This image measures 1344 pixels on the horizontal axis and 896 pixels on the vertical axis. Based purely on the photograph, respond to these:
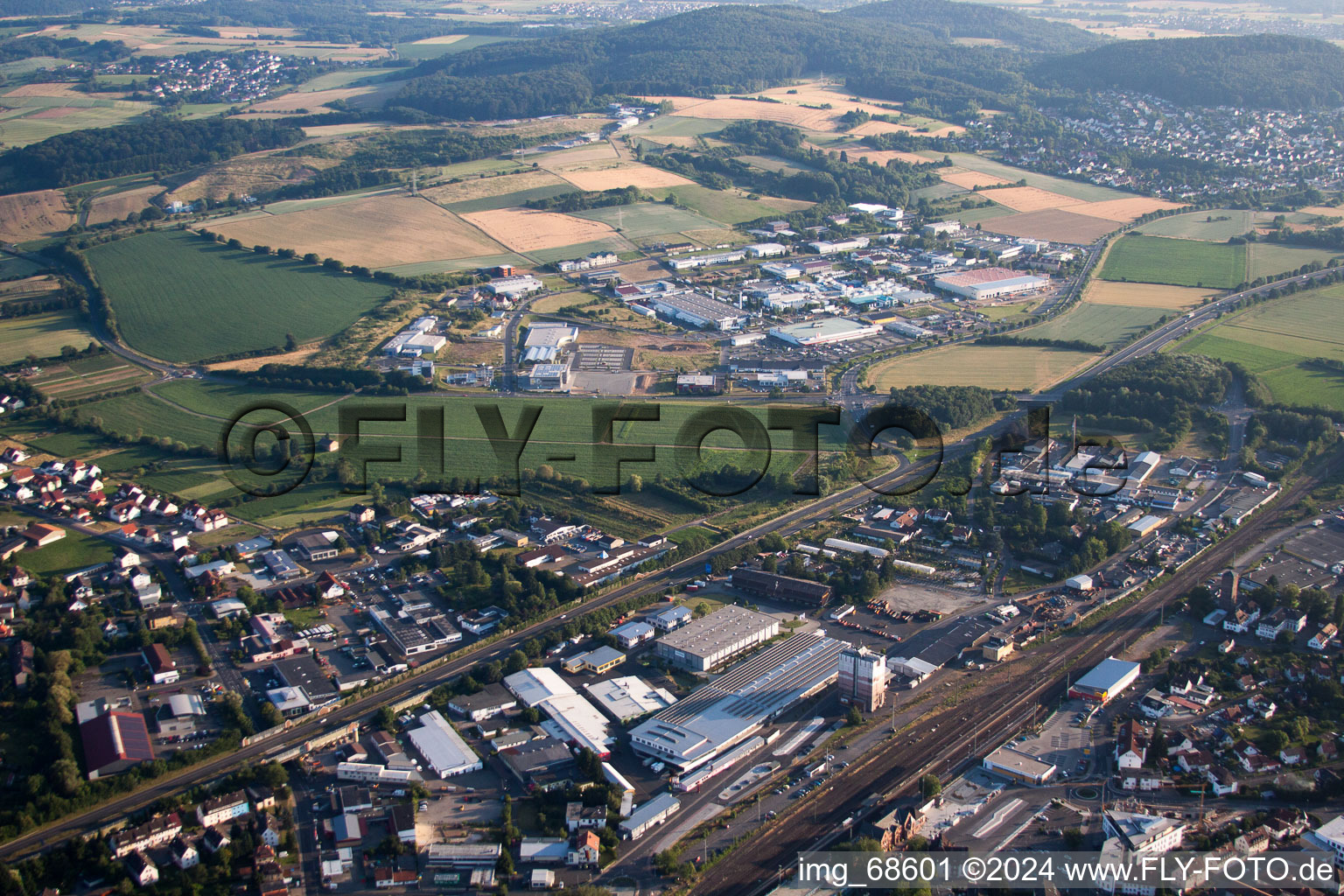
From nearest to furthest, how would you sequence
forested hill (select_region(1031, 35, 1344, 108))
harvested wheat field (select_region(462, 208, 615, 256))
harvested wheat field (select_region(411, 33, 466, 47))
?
1. harvested wheat field (select_region(462, 208, 615, 256))
2. forested hill (select_region(1031, 35, 1344, 108))
3. harvested wheat field (select_region(411, 33, 466, 47))

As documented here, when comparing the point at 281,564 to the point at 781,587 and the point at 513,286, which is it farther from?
the point at 513,286

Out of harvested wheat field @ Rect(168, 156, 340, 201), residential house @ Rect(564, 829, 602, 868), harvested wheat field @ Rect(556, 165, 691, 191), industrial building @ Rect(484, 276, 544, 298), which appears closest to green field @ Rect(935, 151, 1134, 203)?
harvested wheat field @ Rect(556, 165, 691, 191)

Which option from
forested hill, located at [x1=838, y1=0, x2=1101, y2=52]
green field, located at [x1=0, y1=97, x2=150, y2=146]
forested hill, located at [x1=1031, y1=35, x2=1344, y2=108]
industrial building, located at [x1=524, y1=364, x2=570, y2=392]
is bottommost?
industrial building, located at [x1=524, y1=364, x2=570, y2=392]

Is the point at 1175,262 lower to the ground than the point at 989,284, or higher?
higher

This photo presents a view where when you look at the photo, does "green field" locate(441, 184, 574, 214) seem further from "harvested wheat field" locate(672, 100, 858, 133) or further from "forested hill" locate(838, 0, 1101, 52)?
"forested hill" locate(838, 0, 1101, 52)

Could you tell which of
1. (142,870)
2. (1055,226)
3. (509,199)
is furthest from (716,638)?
(1055,226)

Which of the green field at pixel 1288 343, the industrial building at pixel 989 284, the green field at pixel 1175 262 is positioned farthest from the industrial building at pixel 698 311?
the green field at pixel 1175 262
